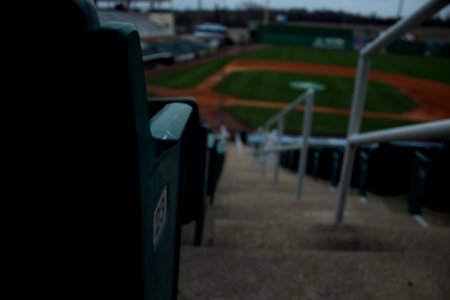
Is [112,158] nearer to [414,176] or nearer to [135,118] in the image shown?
[135,118]

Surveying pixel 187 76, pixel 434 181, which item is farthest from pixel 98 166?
pixel 187 76

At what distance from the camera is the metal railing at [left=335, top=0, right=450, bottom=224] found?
4.17 feet

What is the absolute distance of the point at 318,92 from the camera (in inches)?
818

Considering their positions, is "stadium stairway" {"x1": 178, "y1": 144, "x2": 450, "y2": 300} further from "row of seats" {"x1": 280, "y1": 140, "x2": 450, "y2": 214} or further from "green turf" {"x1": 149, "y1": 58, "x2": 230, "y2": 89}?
"green turf" {"x1": 149, "y1": 58, "x2": 230, "y2": 89}

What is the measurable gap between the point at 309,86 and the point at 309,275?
2066 cm

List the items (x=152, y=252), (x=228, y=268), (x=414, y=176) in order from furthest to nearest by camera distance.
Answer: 1. (x=414, y=176)
2. (x=228, y=268)
3. (x=152, y=252)

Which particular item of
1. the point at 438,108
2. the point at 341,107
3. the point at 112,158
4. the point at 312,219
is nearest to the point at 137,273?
the point at 112,158

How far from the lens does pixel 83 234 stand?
1.85ft

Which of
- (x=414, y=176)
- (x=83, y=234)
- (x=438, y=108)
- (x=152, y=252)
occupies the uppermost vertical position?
(x=83, y=234)

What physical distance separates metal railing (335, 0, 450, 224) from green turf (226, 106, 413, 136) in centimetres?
1164

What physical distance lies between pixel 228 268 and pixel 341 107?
1726 centimetres

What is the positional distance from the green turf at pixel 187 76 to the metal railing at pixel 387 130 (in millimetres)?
19875

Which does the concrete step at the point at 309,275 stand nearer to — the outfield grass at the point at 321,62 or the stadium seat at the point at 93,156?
the stadium seat at the point at 93,156

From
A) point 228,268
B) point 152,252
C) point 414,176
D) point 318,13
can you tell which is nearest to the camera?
point 152,252
